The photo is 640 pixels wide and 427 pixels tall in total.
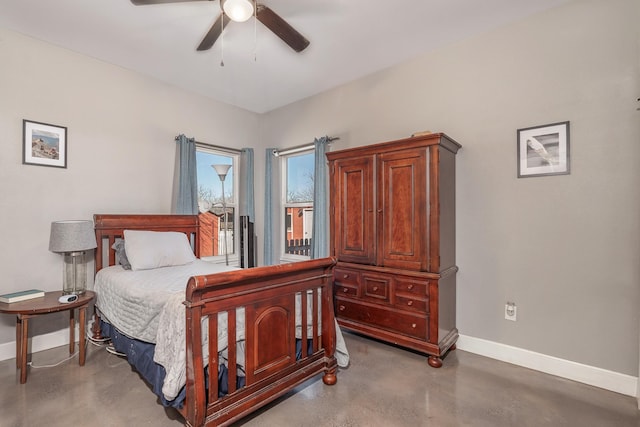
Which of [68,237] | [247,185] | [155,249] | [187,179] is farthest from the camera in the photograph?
[247,185]

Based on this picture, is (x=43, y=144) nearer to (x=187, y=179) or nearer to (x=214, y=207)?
(x=187, y=179)

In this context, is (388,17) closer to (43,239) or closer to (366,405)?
(366,405)

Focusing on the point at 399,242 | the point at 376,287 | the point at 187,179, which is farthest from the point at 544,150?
the point at 187,179

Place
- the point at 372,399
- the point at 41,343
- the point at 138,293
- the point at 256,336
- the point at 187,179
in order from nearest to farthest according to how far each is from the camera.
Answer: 1. the point at 256,336
2. the point at 372,399
3. the point at 138,293
4. the point at 41,343
5. the point at 187,179

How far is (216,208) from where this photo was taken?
434 centimetres

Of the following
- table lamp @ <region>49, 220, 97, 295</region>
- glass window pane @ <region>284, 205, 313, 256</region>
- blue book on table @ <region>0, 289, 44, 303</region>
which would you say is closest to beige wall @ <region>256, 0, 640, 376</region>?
glass window pane @ <region>284, 205, 313, 256</region>

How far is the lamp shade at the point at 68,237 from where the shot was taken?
2.56 m

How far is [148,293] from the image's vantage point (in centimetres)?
209

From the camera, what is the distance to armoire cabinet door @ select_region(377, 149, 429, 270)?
2.57 m

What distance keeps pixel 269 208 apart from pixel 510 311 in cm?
315

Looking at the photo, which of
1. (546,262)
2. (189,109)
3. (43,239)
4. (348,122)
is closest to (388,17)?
(348,122)

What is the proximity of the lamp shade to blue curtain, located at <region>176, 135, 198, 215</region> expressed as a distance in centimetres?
109

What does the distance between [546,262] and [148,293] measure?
2.98 m

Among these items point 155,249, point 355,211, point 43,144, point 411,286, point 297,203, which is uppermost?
point 43,144
